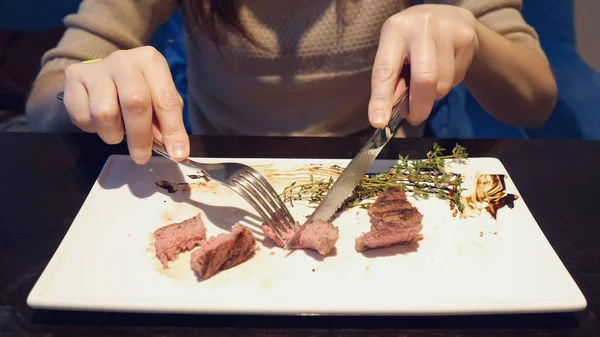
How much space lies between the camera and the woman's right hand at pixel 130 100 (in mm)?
957

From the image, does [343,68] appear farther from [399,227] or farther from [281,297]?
[281,297]

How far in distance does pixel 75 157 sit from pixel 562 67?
6.48ft

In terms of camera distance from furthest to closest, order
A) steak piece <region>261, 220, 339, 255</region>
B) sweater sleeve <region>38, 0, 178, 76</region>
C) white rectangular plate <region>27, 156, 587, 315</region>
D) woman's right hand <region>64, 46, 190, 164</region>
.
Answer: sweater sleeve <region>38, 0, 178, 76</region> → woman's right hand <region>64, 46, 190, 164</region> → steak piece <region>261, 220, 339, 255</region> → white rectangular plate <region>27, 156, 587, 315</region>

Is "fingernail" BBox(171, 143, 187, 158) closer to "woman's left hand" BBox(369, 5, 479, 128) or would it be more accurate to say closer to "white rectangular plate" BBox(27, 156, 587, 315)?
"white rectangular plate" BBox(27, 156, 587, 315)

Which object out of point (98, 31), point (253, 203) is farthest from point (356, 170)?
point (98, 31)

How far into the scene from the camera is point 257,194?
3.17 ft

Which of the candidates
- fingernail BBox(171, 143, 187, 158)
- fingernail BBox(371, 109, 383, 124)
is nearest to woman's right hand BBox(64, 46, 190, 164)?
fingernail BBox(171, 143, 187, 158)

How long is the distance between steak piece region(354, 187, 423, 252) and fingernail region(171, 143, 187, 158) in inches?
14.9

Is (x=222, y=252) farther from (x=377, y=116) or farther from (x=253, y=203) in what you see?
(x=377, y=116)

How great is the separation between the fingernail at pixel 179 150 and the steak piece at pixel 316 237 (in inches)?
9.5

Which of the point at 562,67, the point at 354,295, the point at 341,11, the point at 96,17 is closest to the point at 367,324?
the point at 354,295

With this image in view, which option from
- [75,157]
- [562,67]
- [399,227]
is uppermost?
[399,227]

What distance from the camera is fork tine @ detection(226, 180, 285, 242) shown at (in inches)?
35.8

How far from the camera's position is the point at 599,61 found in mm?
2660
